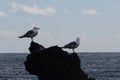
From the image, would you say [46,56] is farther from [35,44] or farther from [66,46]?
[66,46]

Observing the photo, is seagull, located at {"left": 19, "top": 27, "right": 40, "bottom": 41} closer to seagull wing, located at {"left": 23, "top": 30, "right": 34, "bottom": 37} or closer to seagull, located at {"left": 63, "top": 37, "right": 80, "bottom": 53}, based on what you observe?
seagull wing, located at {"left": 23, "top": 30, "right": 34, "bottom": 37}

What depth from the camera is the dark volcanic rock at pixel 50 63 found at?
2525 centimetres

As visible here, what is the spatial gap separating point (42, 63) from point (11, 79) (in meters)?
43.8

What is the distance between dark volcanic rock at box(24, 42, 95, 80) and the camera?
25.2 metres

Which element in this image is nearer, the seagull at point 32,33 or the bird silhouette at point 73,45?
the seagull at point 32,33

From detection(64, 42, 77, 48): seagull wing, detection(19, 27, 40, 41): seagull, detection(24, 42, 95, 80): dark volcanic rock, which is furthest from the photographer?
detection(64, 42, 77, 48): seagull wing

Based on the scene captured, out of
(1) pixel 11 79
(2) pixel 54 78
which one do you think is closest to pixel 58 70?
(2) pixel 54 78

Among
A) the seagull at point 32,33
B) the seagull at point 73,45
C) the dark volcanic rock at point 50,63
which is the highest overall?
the seagull at point 32,33

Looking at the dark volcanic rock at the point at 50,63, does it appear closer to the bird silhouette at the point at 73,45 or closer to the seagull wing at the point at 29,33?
the seagull wing at the point at 29,33

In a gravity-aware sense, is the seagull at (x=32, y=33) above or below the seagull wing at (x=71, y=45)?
above

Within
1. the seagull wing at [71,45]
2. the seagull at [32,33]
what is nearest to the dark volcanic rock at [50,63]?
the seagull at [32,33]

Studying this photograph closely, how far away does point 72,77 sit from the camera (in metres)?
25.8

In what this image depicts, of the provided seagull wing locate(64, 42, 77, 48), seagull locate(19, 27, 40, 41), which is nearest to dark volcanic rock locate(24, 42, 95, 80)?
seagull locate(19, 27, 40, 41)

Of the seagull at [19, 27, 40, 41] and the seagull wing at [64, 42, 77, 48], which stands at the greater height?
the seagull at [19, 27, 40, 41]
